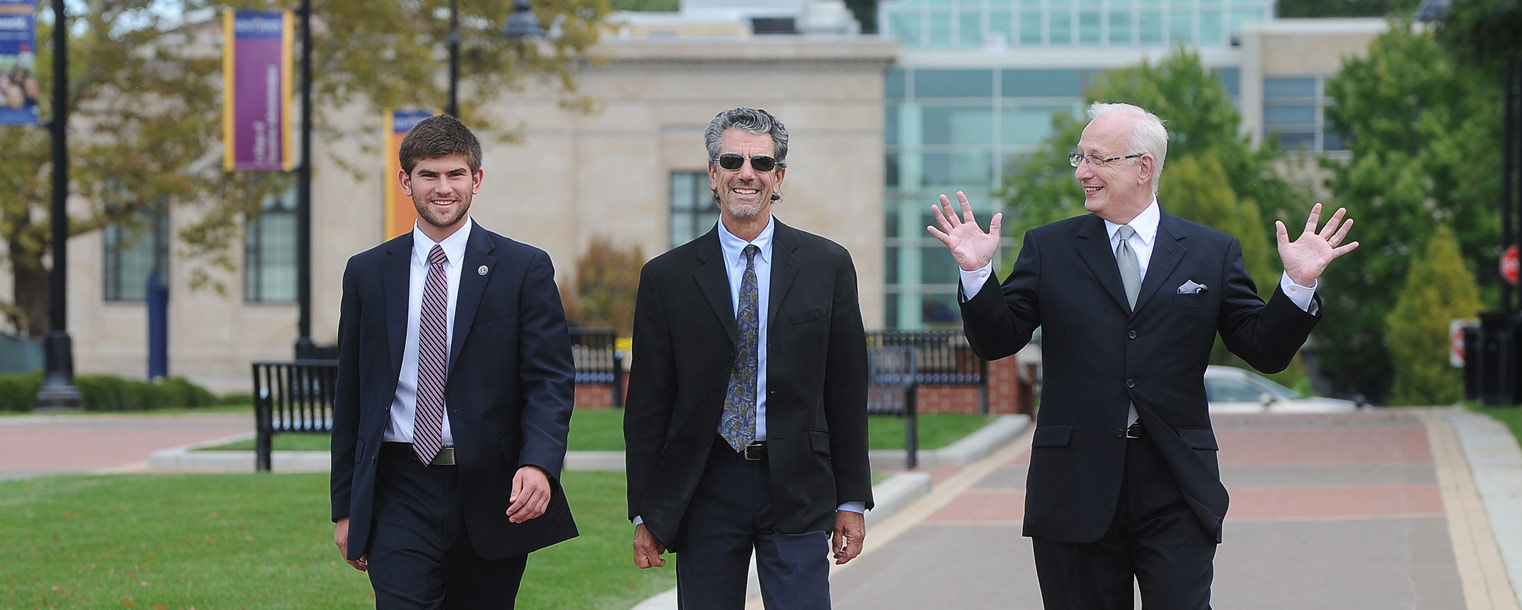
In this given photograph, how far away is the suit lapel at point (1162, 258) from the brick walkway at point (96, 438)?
1242 centimetres

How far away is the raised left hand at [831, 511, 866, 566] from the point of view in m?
5.44

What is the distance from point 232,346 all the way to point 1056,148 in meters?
25.6

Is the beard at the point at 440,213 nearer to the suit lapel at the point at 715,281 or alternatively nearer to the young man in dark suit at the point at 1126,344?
the suit lapel at the point at 715,281

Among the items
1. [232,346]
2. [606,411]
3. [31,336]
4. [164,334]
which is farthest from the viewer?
[232,346]

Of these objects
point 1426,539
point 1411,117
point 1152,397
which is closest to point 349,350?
point 1152,397

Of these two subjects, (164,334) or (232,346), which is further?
(232,346)

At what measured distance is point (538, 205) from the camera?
58875mm

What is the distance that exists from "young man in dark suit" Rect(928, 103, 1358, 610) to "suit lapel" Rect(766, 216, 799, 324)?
0.43 m

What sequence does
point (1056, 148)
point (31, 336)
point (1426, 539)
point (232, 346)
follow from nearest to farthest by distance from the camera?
point (1426, 539)
point (31, 336)
point (1056, 148)
point (232, 346)

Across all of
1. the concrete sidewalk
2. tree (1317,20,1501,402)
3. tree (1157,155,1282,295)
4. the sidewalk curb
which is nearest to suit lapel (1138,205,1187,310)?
the concrete sidewalk

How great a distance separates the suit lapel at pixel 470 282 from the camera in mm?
5414

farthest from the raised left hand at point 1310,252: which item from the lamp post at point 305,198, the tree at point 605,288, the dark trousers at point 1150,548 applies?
the tree at point 605,288

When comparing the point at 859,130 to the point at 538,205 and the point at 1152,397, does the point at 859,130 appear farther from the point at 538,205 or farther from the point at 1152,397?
the point at 1152,397

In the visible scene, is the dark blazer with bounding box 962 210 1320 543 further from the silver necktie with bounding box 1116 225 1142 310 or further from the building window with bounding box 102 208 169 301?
the building window with bounding box 102 208 169 301
